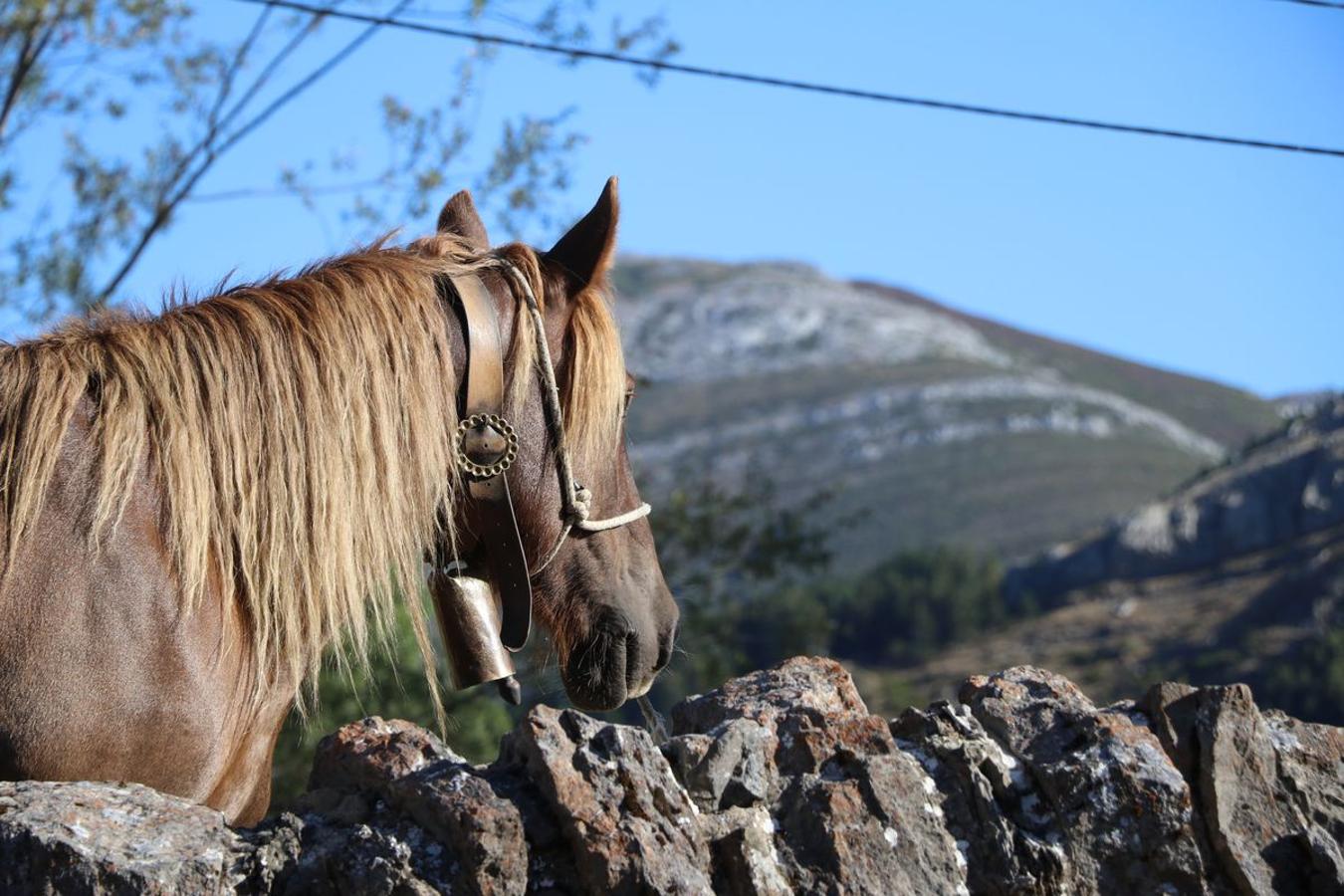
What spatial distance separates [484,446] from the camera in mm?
2840

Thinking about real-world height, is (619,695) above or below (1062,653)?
above

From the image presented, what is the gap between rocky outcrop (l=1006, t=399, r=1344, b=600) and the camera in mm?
39469

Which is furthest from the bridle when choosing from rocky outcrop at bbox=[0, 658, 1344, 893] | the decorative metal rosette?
rocky outcrop at bbox=[0, 658, 1344, 893]

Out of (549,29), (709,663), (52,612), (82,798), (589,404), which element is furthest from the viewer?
(709,663)

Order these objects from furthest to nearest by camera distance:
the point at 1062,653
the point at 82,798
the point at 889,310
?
1. the point at 889,310
2. the point at 1062,653
3. the point at 82,798

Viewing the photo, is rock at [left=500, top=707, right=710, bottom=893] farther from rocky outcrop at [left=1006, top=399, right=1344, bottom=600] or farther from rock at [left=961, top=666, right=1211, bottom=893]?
rocky outcrop at [left=1006, top=399, right=1344, bottom=600]

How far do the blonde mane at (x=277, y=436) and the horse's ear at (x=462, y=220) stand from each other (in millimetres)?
513

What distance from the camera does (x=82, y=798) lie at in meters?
1.93

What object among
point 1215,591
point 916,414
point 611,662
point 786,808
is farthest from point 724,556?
point 916,414

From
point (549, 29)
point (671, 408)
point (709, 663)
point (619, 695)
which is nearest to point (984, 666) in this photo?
point (709, 663)

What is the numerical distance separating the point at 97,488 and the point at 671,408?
90062mm

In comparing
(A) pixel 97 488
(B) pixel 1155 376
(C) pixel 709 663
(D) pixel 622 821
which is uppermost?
(B) pixel 1155 376

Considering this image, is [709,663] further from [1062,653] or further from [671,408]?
[671,408]

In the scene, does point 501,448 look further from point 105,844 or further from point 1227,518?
point 1227,518
